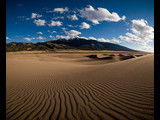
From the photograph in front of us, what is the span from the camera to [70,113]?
271 cm

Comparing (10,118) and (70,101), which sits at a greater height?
(70,101)

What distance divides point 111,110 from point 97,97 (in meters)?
0.85
